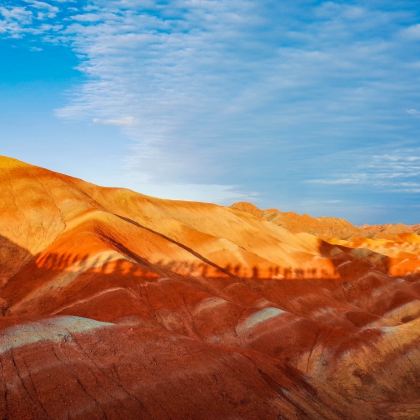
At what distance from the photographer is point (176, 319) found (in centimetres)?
4706

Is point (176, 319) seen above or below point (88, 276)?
A: below

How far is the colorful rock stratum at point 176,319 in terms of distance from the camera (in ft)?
90.1

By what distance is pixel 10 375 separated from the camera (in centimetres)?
2552

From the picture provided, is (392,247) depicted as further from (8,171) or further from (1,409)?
(1,409)

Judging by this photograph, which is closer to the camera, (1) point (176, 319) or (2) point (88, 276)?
(1) point (176, 319)

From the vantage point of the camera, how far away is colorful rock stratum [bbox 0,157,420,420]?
2745 cm

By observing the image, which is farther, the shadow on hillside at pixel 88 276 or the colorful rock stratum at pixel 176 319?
the shadow on hillside at pixel 88 276

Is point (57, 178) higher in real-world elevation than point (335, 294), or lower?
higher

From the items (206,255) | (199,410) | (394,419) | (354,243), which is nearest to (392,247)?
(354,243)

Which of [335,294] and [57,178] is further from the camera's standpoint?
[335,294]

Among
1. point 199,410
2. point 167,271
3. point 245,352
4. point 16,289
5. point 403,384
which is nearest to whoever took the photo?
point 199,410

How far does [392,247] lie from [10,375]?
131 metres

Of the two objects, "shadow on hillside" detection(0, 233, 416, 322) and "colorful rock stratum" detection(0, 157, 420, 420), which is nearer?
"colorful rock stratum" detection(0, 157, 420, 420)

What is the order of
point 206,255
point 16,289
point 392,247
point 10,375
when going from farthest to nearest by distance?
1. point 392,247
2. point 206,255
3. point 16,289
4. point 10,375
